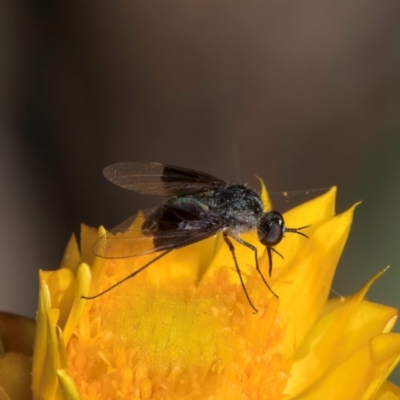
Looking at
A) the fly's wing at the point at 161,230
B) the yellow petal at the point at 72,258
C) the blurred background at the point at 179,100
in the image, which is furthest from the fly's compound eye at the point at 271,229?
the blurred background at the point at 179,100

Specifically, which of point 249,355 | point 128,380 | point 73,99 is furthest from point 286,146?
point 128,380

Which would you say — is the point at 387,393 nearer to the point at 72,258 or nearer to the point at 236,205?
the point at 236,205

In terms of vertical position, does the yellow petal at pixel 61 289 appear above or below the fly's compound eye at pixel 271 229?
below

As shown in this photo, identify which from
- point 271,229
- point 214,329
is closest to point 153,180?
point 271,229

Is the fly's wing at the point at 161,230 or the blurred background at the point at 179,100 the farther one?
the blurred background at the point at 179,100

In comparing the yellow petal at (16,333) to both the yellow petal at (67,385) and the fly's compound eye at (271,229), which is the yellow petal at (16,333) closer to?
the yellow petal at (67,385)

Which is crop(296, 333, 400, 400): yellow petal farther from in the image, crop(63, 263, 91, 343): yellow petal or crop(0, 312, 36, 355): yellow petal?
crop(0, 312, 36, 355): yellow petal
